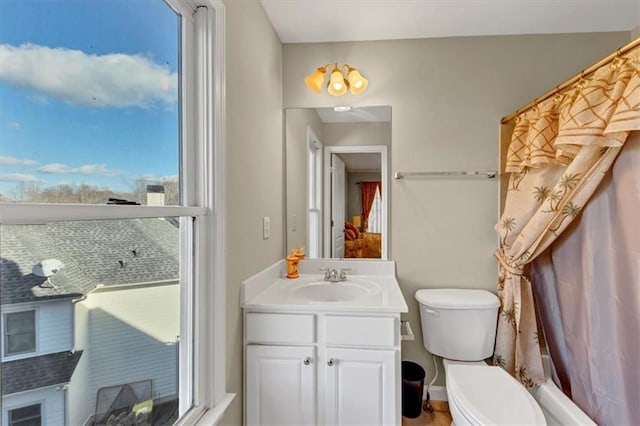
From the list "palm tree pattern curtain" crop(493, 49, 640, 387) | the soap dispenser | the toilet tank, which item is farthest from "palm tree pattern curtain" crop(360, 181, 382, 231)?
"palm tree pattern curtain" crop(493, 49, 640, 387)

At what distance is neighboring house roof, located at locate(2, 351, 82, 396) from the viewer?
1.92 feet

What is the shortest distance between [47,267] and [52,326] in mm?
123

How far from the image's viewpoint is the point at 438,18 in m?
1.82

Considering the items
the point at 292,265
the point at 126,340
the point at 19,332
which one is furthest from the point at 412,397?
the point at 19,332

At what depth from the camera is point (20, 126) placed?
23.8 inches

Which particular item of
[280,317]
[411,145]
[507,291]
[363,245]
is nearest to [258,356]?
[280,317]

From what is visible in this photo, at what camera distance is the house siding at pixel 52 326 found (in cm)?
63

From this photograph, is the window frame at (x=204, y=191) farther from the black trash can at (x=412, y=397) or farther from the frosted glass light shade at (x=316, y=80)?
the black trash can at (x=412, y=397)

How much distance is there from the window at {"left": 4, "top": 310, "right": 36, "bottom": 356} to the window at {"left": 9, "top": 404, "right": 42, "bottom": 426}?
0.37 feet

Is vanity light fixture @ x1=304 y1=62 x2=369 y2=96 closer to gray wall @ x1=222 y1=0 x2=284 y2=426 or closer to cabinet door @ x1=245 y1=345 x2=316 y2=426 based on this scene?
gray wall @ x1=222 y1=0 x2=284 y2=426

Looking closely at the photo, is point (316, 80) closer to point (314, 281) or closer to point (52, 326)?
point (314, 281)

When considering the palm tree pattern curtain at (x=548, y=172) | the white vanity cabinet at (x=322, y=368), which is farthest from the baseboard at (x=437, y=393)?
the white vanity cabinet at (x=322, y=368)

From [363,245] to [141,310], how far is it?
1414 millimetres

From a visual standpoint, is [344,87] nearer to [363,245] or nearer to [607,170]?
[363,245]
